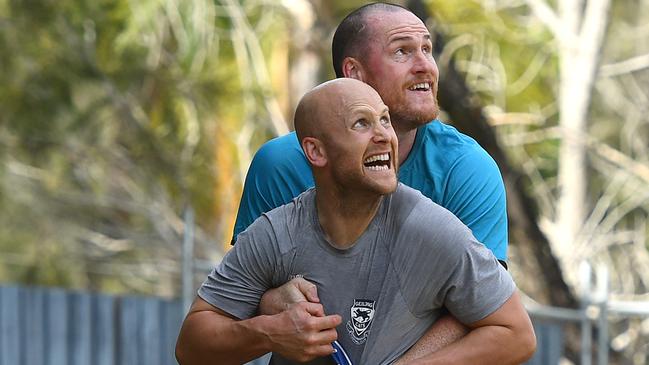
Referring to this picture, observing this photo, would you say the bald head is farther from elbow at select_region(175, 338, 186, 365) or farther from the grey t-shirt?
elbow at select_region(175, 338, 186, 365)

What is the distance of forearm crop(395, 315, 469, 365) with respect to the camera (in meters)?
3.13

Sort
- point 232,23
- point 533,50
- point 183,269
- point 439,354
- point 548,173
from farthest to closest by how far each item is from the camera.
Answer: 1. point 548,173
2. point 533,50
3. point 232,23
4. point 183,269
5. point 439,354


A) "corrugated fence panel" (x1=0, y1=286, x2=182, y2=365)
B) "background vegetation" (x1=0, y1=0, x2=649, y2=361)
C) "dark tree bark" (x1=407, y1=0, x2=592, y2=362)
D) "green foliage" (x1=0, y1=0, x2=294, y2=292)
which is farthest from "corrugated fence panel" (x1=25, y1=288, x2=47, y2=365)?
"green foliage" (x1=0, y1=0, x2=294, y2=292)

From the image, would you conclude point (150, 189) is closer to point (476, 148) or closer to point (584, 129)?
point (584, 129)

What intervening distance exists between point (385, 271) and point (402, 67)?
0.63 meters

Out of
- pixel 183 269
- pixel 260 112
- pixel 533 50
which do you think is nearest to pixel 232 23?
pixel 260 112

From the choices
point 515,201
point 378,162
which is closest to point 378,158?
point 378,162

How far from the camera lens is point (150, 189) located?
1227 cm

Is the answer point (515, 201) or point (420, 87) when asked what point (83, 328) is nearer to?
point (515, 201)

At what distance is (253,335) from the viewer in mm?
3156

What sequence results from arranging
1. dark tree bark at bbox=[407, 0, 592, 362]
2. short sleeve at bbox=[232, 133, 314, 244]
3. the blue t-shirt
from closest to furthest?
the blue t-shirt
short sleeve at bbox=[232, 133, 314, 244]
dark tree bark at bbox=[407, 0, 592, 362]

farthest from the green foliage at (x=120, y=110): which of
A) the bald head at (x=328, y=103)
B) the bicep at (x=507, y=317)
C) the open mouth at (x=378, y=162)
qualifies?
the bicep at (x=507, y=317)

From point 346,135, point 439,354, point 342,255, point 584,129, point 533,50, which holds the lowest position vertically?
point 439,354

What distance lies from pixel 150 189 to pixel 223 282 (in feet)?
30.0
